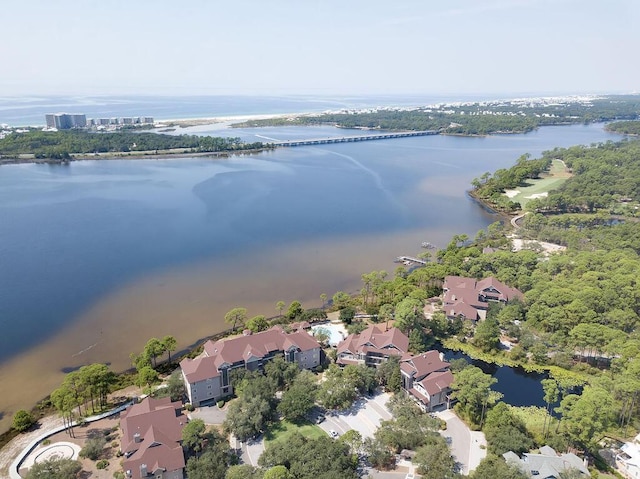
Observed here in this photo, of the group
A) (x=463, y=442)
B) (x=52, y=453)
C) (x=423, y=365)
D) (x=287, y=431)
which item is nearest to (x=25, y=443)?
(x=52, y=453)

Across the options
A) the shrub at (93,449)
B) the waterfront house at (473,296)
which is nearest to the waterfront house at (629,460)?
the waterfront house at (473,296)

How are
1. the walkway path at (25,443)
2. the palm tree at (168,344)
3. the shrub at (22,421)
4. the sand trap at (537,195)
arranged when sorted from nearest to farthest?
the walkway path at (25,443)
the shrub at (22,421)
the palm tree at (168,344)
the sand trap at (537,195)

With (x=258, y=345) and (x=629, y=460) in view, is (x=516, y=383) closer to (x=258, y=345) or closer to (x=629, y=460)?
(x=629, y=460)

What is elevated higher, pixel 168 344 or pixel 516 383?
pixel 168 344

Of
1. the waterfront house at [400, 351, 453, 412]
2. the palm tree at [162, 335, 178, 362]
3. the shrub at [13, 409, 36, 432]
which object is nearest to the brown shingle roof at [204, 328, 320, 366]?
the palm tree at [162, 335, 178, 362]

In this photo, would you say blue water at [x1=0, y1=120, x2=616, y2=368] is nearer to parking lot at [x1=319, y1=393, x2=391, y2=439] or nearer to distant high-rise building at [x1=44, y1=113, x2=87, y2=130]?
parking lot at [x1=319, y1=393, x2=391, y2=439]

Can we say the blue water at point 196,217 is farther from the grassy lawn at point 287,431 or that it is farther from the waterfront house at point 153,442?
the grassy lawn at point 287,431
